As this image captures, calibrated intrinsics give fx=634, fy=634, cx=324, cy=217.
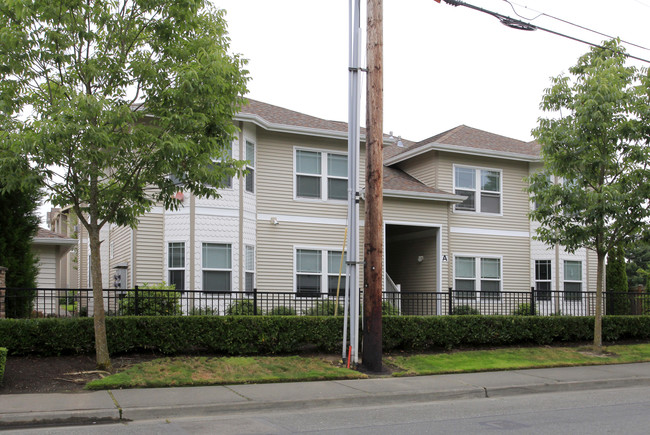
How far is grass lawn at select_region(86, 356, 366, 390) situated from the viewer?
10531 millimetres

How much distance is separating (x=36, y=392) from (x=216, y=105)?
5.43 m

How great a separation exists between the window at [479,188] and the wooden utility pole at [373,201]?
379 inches

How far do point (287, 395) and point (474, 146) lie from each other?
45.3 feet

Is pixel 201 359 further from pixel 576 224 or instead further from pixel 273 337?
pixel 576 224

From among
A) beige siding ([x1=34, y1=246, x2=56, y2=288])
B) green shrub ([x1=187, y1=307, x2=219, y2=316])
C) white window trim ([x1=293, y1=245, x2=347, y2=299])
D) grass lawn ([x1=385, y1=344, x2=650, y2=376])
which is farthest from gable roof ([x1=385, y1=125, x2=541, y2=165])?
beige siding ([x1=34, y1=246, x2=56, y2=288])

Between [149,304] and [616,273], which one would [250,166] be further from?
[616,273]

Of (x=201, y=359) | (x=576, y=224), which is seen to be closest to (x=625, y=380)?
(x=576, y=224)

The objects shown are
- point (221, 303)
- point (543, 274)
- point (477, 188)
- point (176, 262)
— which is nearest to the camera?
point (221, 303)

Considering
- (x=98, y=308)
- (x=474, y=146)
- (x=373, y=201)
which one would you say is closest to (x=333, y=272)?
(x=474, y=146)

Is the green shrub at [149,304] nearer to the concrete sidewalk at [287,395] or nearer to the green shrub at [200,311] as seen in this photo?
the green shrub at [200,311]

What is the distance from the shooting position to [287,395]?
10125mm

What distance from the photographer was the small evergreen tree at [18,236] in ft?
43.9

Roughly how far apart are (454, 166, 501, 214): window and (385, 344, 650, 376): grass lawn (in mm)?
6784

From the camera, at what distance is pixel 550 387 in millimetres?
11914
